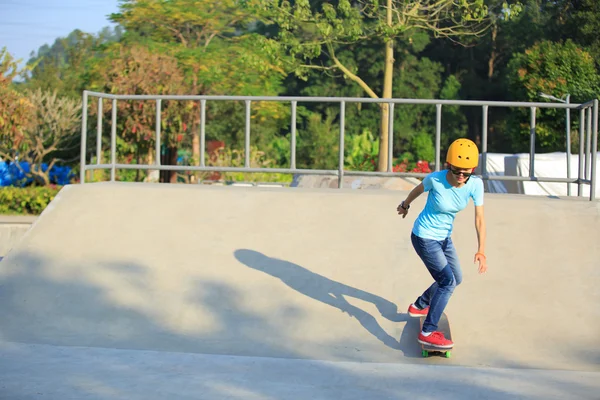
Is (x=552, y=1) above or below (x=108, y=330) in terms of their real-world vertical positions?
above

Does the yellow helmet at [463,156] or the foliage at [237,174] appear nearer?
the yellow helmet at [463,156]

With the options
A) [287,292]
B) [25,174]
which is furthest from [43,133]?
[287,292]

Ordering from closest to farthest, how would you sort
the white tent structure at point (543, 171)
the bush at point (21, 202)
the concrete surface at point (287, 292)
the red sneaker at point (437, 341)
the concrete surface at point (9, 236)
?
1. the concrete surface at point (287, 292)
2. the red sneaker at point (437, 341)
3. the concrete surface at point (9, 236)
4. the white tent structure at point (543, 171)
5. the bush at point (21, 202)

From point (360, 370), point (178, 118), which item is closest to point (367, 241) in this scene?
point (360, 370)

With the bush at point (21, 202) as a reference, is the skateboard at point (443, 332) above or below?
below

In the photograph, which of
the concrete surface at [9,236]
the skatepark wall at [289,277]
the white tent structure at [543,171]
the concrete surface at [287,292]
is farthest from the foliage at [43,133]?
the skatepark wall at [289,277]

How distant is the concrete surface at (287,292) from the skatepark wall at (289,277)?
0.02 metres

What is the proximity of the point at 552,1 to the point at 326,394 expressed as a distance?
44.7m

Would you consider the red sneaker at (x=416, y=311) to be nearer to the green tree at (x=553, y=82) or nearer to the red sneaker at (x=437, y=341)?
the red sneaker at (x=437, y=341)

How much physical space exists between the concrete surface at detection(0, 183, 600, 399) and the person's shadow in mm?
17

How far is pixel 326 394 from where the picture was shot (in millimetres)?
→ 5207

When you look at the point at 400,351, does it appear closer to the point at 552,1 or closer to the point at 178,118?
the point at 178,118

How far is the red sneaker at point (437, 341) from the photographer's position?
6.17 m

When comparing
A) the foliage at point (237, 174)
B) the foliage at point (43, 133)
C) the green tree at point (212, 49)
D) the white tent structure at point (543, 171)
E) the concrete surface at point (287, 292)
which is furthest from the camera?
the green tree at point (212, 49)
